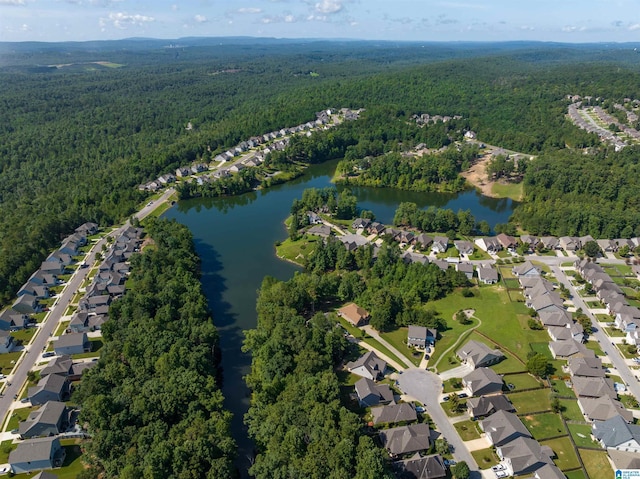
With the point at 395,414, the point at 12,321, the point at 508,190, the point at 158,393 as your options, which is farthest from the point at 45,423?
the point at 508,190

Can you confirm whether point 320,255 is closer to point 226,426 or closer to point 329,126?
point 226,426

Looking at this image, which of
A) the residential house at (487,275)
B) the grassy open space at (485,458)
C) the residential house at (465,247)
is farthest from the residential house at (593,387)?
the residential house at (465,247)

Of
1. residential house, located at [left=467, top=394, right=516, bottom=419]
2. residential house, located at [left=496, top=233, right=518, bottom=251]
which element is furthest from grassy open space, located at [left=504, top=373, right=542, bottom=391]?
residential house, located at [left=496, top=233, right=518, bottom=251]

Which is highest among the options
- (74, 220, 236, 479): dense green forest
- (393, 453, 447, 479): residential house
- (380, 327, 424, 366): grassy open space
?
(74, 220, 236, 479): dense green forest

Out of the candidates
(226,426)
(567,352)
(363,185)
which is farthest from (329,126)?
(226,426)

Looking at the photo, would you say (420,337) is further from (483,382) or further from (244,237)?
(244,237)

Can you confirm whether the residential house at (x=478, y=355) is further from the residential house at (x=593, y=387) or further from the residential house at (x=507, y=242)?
the residential house at (x=507, y=242)

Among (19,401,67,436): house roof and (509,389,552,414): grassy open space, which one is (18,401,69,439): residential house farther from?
(509,389,552,414): grassy open space
